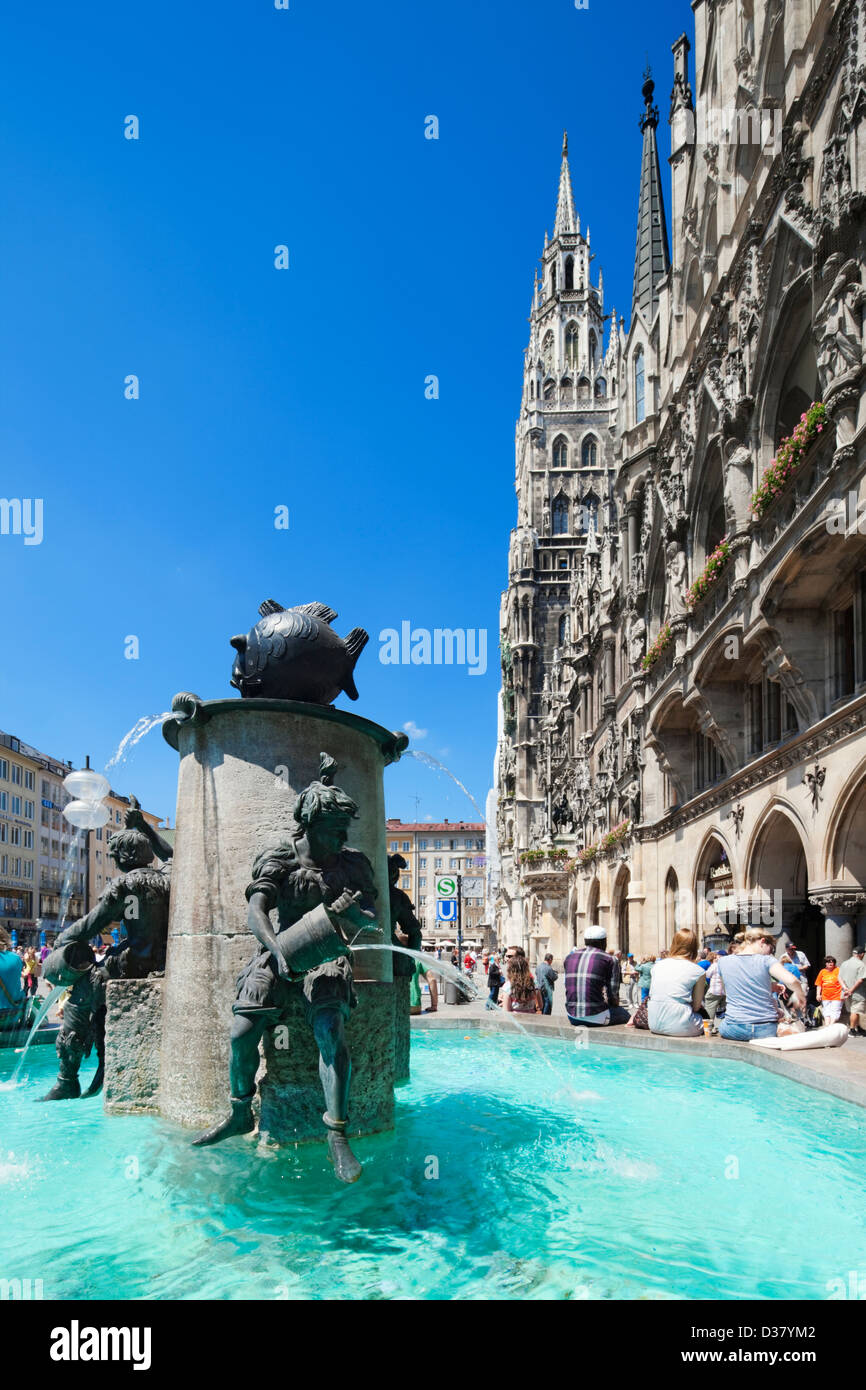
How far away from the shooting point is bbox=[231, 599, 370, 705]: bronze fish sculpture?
6.91 meters

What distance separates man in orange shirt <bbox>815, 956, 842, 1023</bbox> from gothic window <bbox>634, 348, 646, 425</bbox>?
22261 mm

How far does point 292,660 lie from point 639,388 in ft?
99.9

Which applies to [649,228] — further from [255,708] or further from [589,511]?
[589,511]

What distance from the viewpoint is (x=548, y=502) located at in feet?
302

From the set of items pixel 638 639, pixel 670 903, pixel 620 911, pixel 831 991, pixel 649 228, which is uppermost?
pixel 649 228

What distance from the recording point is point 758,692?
23.6 meters

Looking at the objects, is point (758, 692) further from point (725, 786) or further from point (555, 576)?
point (555, 576)

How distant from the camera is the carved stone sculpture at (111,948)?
7168 mm

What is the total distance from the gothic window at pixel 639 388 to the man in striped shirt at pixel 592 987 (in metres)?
25.0

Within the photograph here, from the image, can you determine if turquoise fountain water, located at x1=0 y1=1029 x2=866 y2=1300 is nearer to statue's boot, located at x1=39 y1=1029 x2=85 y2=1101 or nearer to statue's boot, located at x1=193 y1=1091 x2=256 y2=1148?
statue's boot, located at x1=193 y1=1091 x2=256 y2=1148

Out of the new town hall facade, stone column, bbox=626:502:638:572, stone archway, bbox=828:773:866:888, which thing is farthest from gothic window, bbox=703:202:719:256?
stone archway, bbox=828:773:866:888

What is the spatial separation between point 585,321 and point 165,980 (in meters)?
102

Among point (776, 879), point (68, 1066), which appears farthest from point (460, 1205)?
point (776, 879)
